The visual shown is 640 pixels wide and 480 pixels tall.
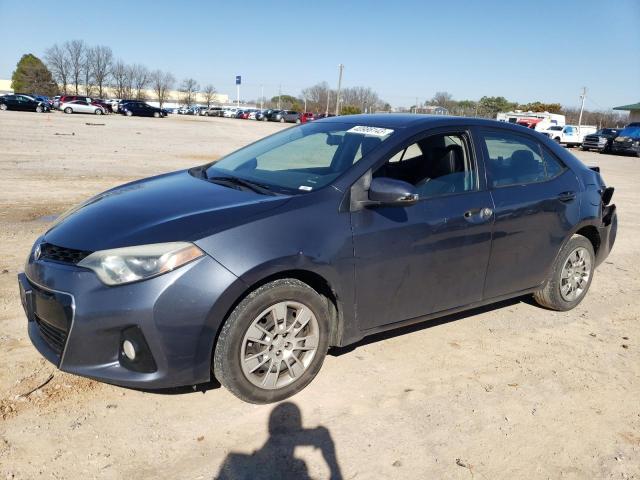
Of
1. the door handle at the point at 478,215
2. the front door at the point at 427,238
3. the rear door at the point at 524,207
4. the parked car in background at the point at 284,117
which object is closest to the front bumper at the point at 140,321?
the front door at the point at 427,238

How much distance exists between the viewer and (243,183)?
3691 millimetres

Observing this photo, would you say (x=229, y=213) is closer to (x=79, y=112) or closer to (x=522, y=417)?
(x=522, y=417)

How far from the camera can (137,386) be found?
9.18ft

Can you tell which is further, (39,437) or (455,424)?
(455,424)

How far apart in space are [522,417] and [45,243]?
2981 mm

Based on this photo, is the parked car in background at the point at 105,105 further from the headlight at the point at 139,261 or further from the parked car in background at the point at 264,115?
the headlight at the point at 139,261

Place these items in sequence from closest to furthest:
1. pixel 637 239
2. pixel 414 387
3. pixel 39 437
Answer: pixel 39 437
pixel 414 387
pixel 637 239

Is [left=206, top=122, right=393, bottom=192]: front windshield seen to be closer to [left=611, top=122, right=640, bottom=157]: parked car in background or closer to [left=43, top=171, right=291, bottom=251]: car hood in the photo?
[left=43, top=171, right=291, bottom=251]: car hood

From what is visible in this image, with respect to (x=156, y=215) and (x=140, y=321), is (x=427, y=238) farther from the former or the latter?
(x=140, y=321)

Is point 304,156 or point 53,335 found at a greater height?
point 304,156

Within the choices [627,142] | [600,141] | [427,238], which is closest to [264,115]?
[600,141]

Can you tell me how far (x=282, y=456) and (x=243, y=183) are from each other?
71.0 inches

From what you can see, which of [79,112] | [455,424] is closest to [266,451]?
[455,424]

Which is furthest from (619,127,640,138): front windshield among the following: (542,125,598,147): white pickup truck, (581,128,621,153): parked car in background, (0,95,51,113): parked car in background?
(0,95,51,113): parked car in background
